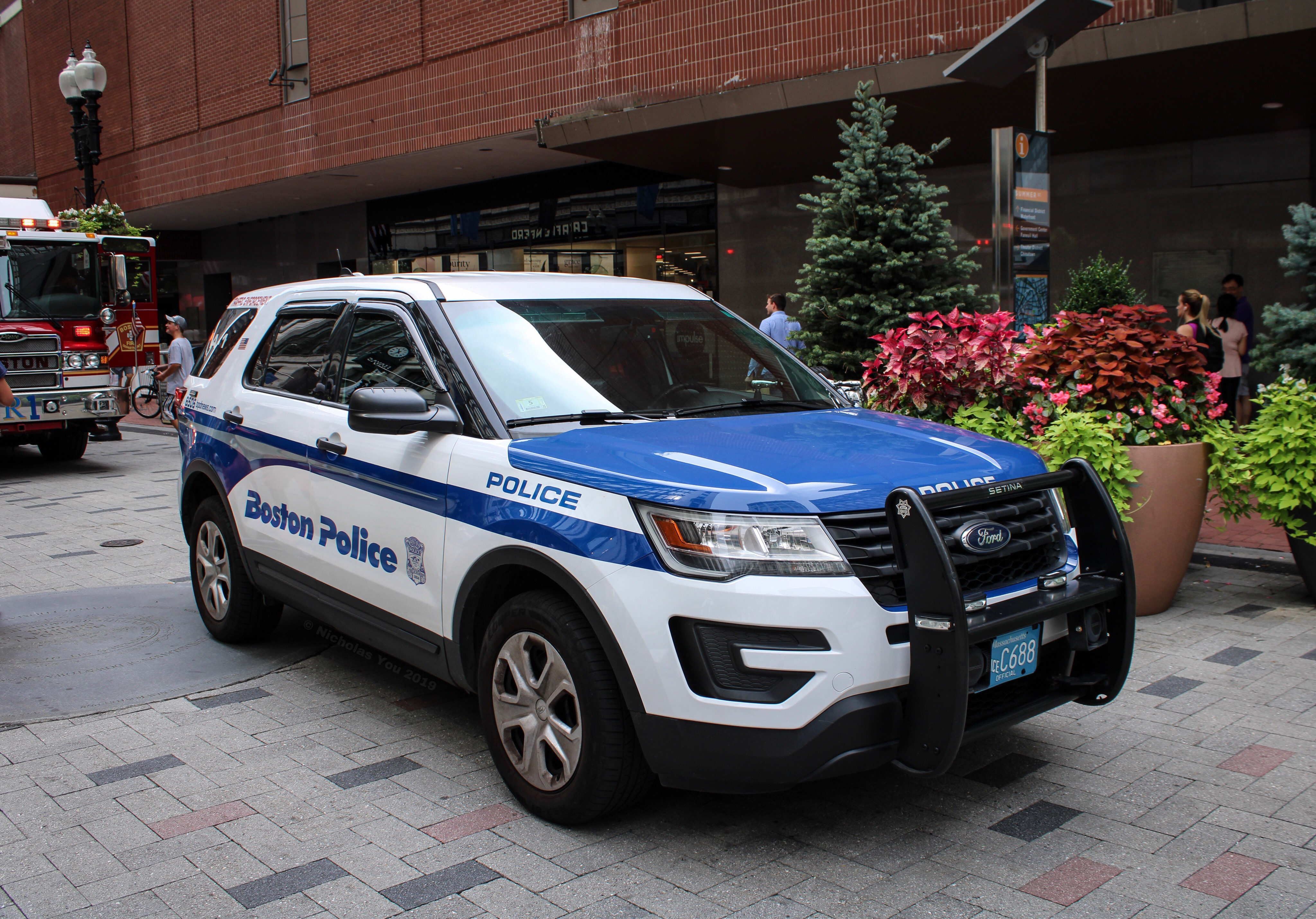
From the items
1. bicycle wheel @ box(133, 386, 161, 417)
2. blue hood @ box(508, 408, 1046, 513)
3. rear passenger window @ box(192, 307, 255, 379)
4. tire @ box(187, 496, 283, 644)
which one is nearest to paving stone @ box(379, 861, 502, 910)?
blue hood @ box(508, 408, 1046, 513)

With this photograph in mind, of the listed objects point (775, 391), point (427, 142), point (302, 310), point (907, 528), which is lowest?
point (907, 528)

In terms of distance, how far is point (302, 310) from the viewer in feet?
18.1

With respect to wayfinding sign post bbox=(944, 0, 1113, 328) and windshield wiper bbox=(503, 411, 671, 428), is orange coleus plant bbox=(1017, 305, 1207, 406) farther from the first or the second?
windshield wiper bbox=(503, 411, 671, 428)

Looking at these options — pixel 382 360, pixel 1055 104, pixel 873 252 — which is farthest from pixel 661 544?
pixel 1055 104

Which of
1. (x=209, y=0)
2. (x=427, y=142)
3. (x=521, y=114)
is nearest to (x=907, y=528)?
(x=521, y=114)

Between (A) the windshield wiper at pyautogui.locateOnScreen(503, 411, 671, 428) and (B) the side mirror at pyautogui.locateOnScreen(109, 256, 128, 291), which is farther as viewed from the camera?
(B) the side mirror at pyautogui.locateOnScreen(109, 256, 128, 291)

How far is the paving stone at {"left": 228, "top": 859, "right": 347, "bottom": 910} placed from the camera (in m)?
3.33

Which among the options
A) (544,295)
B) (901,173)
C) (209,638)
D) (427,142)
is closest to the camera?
(544,295)

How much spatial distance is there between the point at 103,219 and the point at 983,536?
63.6 ft

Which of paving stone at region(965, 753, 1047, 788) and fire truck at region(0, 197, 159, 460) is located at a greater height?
fire truck at region(0, 197, 159, 460)

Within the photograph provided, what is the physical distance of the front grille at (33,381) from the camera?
1348 cm

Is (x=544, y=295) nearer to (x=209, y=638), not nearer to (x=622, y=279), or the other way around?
(x=622, y=279)

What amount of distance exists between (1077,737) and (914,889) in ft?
5.16

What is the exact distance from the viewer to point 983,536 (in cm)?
341
